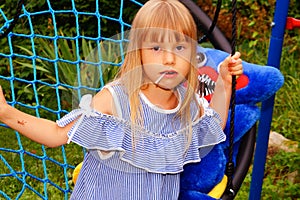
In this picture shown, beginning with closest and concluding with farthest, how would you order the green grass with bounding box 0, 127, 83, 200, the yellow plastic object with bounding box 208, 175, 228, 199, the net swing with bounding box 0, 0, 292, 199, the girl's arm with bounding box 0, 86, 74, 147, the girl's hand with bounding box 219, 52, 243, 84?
the girl's arm with bounding box 0, 86, 74, 147 → the girl's hand with bounding box 219, 52, 243, 84 → the yellow plastic object with bounding box 208, 175, 228, 199 → the net swing with bounding box 0, 0, 292, 199 → the green grass with bounding box 0, 127, 83, 200

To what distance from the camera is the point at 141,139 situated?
145cm

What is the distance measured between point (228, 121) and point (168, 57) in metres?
0.44

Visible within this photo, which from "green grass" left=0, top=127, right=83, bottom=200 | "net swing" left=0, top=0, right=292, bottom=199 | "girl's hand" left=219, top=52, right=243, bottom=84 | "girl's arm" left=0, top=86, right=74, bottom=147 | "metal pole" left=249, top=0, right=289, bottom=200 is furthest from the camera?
"green grass" left=0, top=127, right=83, bottom=200

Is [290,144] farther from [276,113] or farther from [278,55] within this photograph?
[278,55]

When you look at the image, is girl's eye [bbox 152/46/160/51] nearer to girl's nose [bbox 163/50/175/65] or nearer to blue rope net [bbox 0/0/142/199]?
girl's nose [bbox 163/50/175/65]

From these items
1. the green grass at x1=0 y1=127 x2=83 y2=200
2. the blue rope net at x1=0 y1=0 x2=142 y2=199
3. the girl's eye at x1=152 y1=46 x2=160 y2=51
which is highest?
the girl's eye at x1=152 y1=46 x2=160 y2=51

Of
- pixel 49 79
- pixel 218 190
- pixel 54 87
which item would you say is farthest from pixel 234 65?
pixel 49 79

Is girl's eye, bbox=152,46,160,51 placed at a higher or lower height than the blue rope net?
higher

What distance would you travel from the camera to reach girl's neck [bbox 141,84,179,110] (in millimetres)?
1469

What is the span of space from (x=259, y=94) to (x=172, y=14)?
1.42 ft

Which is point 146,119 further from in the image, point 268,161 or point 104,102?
point 268,161

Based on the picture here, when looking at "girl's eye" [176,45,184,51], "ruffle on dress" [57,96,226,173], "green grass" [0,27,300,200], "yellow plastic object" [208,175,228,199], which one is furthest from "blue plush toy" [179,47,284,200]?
"green grass" [0,27,300,200]

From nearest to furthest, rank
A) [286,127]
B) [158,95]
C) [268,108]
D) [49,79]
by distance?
[158,95] → [268,108] → [286,127] → [49,79]

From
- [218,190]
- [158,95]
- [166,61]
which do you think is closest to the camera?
[166,61]
